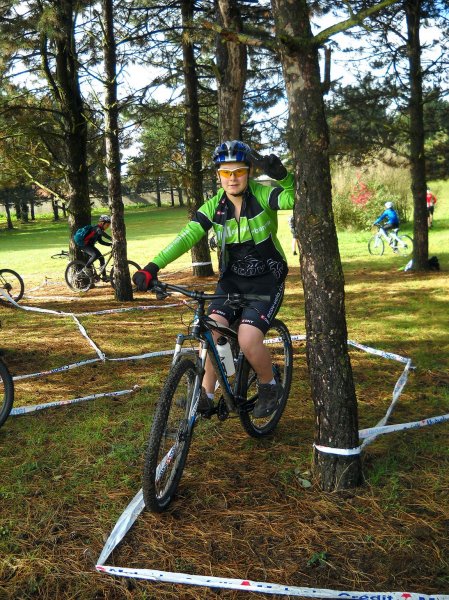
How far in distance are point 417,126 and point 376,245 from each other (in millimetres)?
7477

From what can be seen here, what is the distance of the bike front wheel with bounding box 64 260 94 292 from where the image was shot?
46.8 ft

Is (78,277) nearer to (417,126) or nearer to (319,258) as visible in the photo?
(417,126)

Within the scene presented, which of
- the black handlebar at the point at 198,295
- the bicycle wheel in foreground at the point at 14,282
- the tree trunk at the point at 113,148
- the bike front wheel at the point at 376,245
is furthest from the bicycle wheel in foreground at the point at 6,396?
the bike front wheel at the point at 376,245

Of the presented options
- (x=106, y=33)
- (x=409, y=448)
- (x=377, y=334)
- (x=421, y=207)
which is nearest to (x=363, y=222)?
(x=421, y=207)

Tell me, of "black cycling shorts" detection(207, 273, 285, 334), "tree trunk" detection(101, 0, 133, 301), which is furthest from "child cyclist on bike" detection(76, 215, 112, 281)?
"black cycling shorts" detection(207, 273, 285, 334)

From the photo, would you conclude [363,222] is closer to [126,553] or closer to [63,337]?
[63,337]

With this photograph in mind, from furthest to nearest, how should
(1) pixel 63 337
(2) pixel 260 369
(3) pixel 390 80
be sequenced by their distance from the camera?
(3) pixel 390 80, (1) pixel 63 337, (2) pixel 260 369

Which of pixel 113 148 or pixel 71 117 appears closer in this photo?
pixel 113 148

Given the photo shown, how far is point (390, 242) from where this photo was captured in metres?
19.7

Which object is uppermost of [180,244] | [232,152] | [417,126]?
[417,126]

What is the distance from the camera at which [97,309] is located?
436 inches

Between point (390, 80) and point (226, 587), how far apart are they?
1315 centimetres

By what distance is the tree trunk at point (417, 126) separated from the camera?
42.0 ft

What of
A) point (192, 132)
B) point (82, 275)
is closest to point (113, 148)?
point (192, 132)
